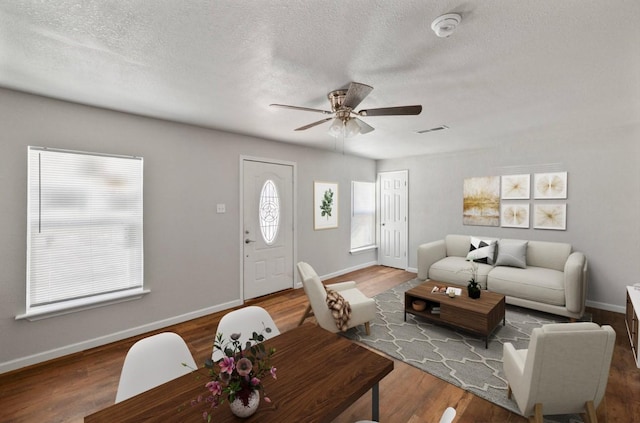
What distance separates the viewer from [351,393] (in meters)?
1.24

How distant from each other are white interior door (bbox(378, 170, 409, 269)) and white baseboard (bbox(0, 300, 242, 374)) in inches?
148

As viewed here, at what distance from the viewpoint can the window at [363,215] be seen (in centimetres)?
588

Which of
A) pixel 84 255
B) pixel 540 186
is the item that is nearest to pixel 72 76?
pixel 84 255

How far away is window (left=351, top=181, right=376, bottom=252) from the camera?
19.3 feet

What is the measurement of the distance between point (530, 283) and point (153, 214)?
191 inches

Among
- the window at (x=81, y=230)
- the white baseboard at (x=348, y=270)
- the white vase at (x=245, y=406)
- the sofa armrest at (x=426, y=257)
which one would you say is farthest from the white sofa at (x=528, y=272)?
the window at (x=81, y=230)

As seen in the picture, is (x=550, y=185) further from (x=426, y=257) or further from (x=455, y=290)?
(x=455, y=290)

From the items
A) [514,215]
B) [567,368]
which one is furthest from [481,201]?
[567,368]

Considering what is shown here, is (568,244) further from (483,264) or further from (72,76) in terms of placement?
(72,76)

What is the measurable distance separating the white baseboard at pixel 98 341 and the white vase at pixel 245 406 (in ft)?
8.79

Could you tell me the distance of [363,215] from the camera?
241 inches

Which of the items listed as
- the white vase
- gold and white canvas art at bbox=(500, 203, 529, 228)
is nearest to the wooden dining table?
the white vase

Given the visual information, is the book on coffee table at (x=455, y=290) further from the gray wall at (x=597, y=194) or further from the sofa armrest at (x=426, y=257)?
the gray wall at (x=597, y=194)

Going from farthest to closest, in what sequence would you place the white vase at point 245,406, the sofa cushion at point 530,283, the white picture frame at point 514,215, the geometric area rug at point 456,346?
the white picture frame at point 514,215, the sofa cushion at point 530,283, the geometric area rug at point 456,346, the white vase at point 245,406
